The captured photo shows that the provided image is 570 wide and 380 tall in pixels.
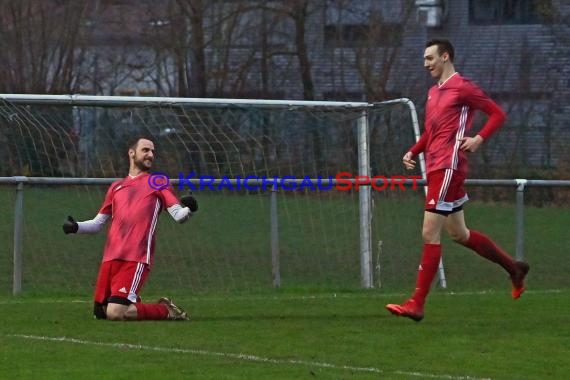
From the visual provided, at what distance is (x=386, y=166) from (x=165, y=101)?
3.14 m

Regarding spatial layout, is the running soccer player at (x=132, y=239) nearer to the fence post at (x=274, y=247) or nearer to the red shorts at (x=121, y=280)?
the red shorts at (x=121, y=280)

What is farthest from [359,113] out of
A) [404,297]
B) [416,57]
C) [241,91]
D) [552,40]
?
[552,40]

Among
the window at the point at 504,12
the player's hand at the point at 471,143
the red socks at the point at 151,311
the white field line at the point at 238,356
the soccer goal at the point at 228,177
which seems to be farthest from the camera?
the window at the point at 504,12

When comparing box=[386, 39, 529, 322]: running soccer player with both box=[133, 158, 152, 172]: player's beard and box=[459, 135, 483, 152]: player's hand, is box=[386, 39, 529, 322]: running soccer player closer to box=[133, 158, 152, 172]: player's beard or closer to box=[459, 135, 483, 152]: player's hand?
box=[459, 135, 483, 152]: player's hand

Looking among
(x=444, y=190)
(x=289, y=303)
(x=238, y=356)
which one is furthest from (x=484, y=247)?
(x=238, y=356)

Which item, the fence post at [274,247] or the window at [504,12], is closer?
the fence post at [274,247]

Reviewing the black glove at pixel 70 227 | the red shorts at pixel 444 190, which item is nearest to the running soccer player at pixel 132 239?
the black glove at pixel 70 227

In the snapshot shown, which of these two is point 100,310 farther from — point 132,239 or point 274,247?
point 274,247

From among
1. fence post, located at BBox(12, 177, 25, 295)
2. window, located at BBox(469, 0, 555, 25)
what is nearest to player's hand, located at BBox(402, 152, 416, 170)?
fence post, located at BBox(12, 177, 25, 295)

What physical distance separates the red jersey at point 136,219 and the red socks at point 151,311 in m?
0.32

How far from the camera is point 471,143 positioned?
981 centimetres

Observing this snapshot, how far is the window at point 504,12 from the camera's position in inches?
1324

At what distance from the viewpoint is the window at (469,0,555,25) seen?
110ft

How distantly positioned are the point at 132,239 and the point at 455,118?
7.88 feet
